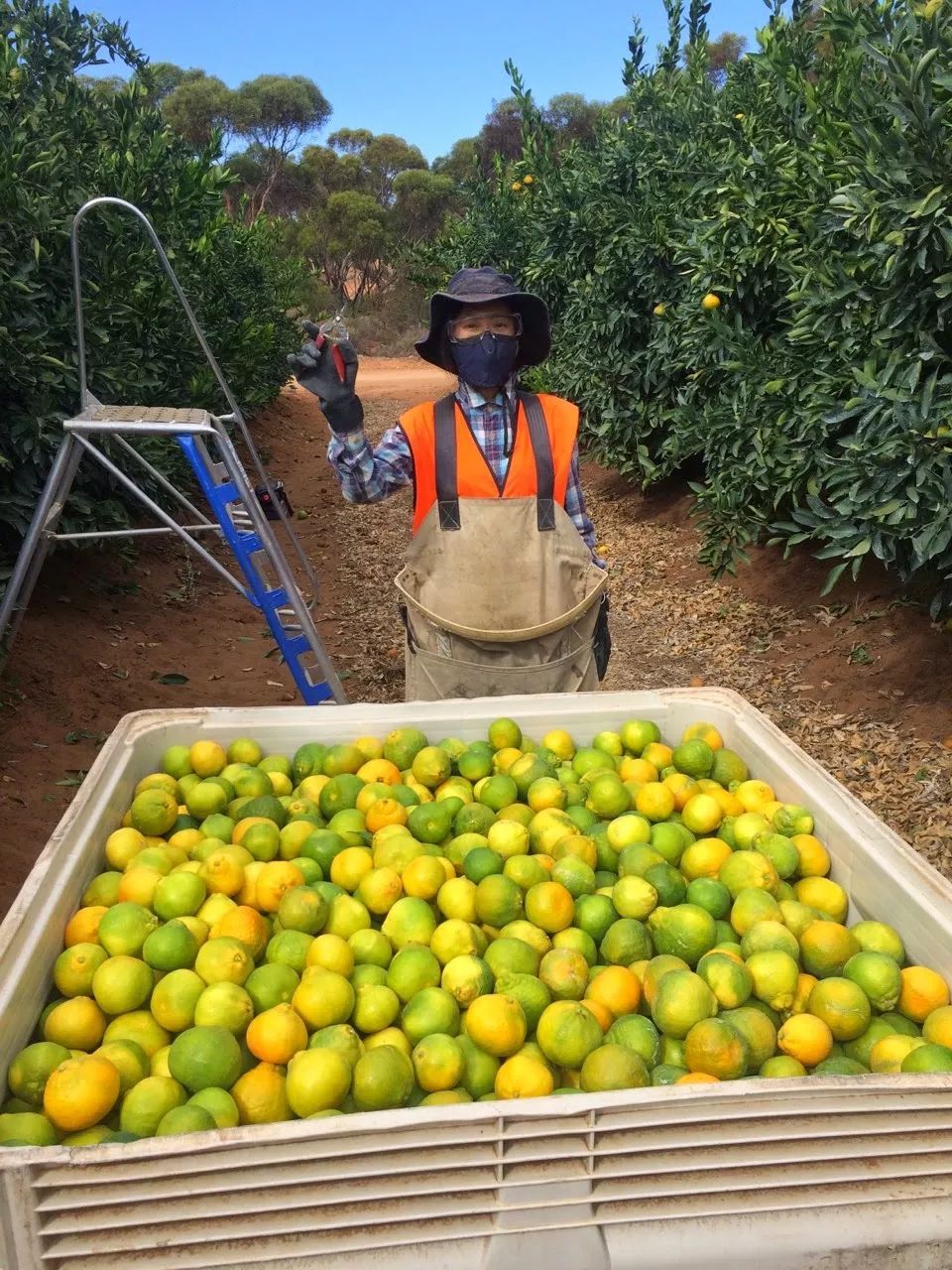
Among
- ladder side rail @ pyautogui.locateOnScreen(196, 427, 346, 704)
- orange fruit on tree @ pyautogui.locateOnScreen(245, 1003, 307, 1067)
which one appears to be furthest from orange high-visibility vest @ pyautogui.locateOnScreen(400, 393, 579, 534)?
orange fruit on tree @ pyautogui.locateOnScreen(245, 1003, 307, 1067)

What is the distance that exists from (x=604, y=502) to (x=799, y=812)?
8542 mm

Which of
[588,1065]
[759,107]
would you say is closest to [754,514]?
[759,107]

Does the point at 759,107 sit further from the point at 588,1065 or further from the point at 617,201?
the point at 588,1065

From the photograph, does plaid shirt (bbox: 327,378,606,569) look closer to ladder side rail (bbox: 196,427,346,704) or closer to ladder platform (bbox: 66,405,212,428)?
ladder side rail (bbox: 196,427,346,704)

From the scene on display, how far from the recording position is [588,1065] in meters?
1.66

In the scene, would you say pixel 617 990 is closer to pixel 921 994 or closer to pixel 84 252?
pixel 921 994

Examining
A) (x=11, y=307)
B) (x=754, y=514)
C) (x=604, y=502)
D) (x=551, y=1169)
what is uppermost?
(x=11, y=307)

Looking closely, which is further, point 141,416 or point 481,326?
point 141,416

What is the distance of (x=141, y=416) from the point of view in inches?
153

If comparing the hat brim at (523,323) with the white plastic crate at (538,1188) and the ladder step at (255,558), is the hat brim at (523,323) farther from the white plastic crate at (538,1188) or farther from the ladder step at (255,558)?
the white plastic crate at (538,1188)

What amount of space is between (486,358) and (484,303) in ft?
0.61

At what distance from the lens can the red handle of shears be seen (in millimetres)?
2934

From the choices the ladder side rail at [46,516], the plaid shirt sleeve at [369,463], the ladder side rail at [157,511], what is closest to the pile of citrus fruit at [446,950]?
the plaid shirt sleeve at [369,463]

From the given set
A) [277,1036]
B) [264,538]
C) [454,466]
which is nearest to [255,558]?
[264,538]
